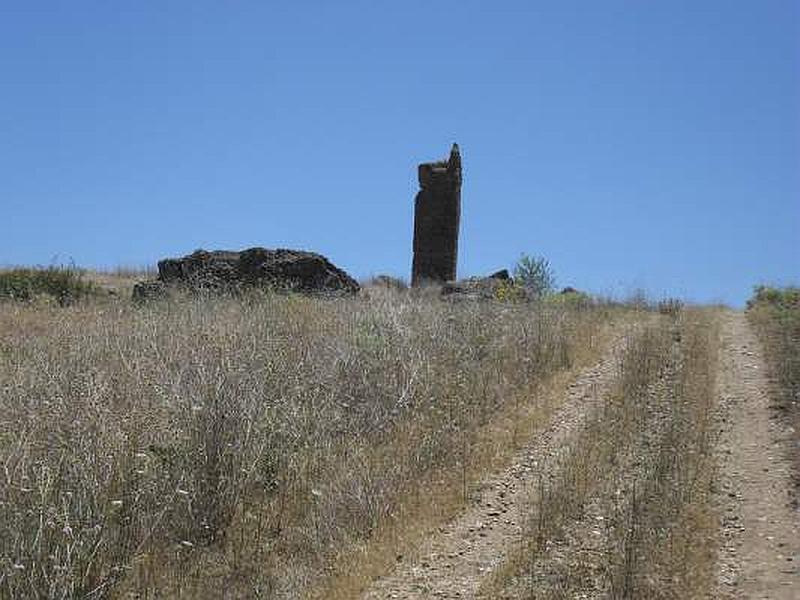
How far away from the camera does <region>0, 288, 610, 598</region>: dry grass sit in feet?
18.6

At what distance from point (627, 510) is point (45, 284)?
47.3 ft

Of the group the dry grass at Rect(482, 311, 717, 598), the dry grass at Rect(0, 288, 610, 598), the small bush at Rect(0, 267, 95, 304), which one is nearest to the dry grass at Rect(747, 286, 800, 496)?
the dry grass at Rect(482, 311, 717, 598)

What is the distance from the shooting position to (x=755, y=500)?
22.7 feet

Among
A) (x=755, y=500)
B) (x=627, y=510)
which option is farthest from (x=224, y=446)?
(x=755, y=500)

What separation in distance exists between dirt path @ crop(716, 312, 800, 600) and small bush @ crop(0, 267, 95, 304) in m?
11.8

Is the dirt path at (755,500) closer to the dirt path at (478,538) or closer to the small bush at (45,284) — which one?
the dirt path at (478,538)

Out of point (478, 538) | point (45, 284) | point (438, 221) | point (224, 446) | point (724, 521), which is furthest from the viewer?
point (438, 221)

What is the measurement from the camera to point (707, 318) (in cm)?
1580

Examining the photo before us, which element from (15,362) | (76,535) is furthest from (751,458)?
(15,362)

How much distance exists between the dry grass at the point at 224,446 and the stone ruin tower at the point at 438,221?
391 inches

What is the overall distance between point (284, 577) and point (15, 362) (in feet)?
14.4

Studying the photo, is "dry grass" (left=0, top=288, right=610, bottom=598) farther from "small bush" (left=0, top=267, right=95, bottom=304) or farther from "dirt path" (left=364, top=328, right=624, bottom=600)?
"small bush" (left=0, top=267, right=95, bottom=304)

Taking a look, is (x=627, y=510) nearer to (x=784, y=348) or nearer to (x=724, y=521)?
(x=724, y=521)

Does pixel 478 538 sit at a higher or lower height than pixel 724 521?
lower
